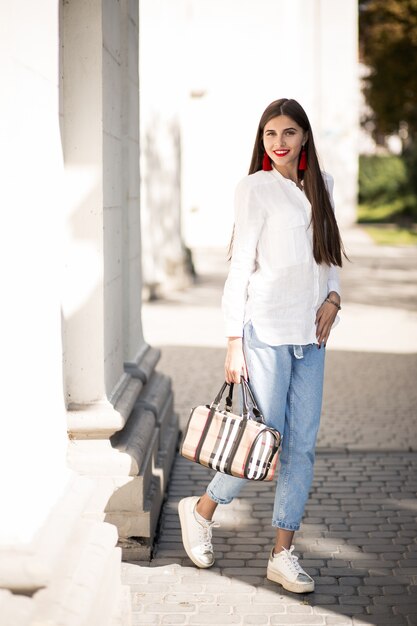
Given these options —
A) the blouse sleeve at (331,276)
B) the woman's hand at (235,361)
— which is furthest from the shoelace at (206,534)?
the blouse sleeve at (331,276)

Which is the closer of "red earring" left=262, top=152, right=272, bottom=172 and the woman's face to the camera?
the woman's face

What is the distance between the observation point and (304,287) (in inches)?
170

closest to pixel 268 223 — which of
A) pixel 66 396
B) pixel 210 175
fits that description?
pixel 66 396

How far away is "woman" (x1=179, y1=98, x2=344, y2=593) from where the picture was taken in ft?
14.0

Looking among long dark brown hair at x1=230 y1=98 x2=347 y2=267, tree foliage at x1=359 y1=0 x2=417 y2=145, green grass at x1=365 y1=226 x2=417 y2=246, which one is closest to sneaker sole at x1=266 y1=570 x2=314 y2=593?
long dark brown hair at x1=230 y1=98 x2=347 y2=267

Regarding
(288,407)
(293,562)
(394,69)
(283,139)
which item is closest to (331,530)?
(293,562)

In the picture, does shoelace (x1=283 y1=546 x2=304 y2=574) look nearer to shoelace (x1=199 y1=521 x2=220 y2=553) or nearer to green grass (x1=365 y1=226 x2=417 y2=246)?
shoelace (x1=199 y1=521 x2=220 y2=553)

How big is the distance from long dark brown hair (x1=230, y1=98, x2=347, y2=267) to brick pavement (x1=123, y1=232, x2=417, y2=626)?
1.46 meters

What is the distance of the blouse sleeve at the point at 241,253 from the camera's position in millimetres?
4238

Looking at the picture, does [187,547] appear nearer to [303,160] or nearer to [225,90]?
[303,160]

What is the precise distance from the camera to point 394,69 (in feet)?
104

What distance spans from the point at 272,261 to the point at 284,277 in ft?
0.28

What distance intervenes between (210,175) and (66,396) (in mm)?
24545

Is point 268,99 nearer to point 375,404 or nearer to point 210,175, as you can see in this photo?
point 210,175
